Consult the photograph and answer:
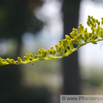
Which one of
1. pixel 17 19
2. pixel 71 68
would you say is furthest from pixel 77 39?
pixel 17 19

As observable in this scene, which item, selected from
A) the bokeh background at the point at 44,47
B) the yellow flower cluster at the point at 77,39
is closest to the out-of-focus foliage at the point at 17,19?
the bokeh background at the point at 44,47

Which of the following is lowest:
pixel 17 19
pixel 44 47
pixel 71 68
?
pixel 71 68

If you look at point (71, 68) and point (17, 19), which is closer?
point (71, 68)

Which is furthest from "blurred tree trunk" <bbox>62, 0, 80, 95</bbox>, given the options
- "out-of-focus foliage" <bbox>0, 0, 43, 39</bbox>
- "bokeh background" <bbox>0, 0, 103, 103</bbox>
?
"out-of-focus foliage" <bbox>0, 0, 43, 39</bbox>

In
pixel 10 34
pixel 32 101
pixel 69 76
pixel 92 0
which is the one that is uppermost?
pixel 92 0

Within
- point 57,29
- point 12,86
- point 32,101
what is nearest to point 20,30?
point 57,29

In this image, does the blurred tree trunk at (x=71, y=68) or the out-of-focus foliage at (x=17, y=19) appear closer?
the blurred tree trunk at (x=71, y=68)

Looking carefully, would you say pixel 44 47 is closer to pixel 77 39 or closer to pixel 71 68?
pixel 71 68

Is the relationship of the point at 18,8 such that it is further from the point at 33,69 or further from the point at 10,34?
the point at 33,69

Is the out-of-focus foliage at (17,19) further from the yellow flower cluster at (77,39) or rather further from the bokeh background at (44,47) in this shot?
the yellow flower cluster at (77,39)
